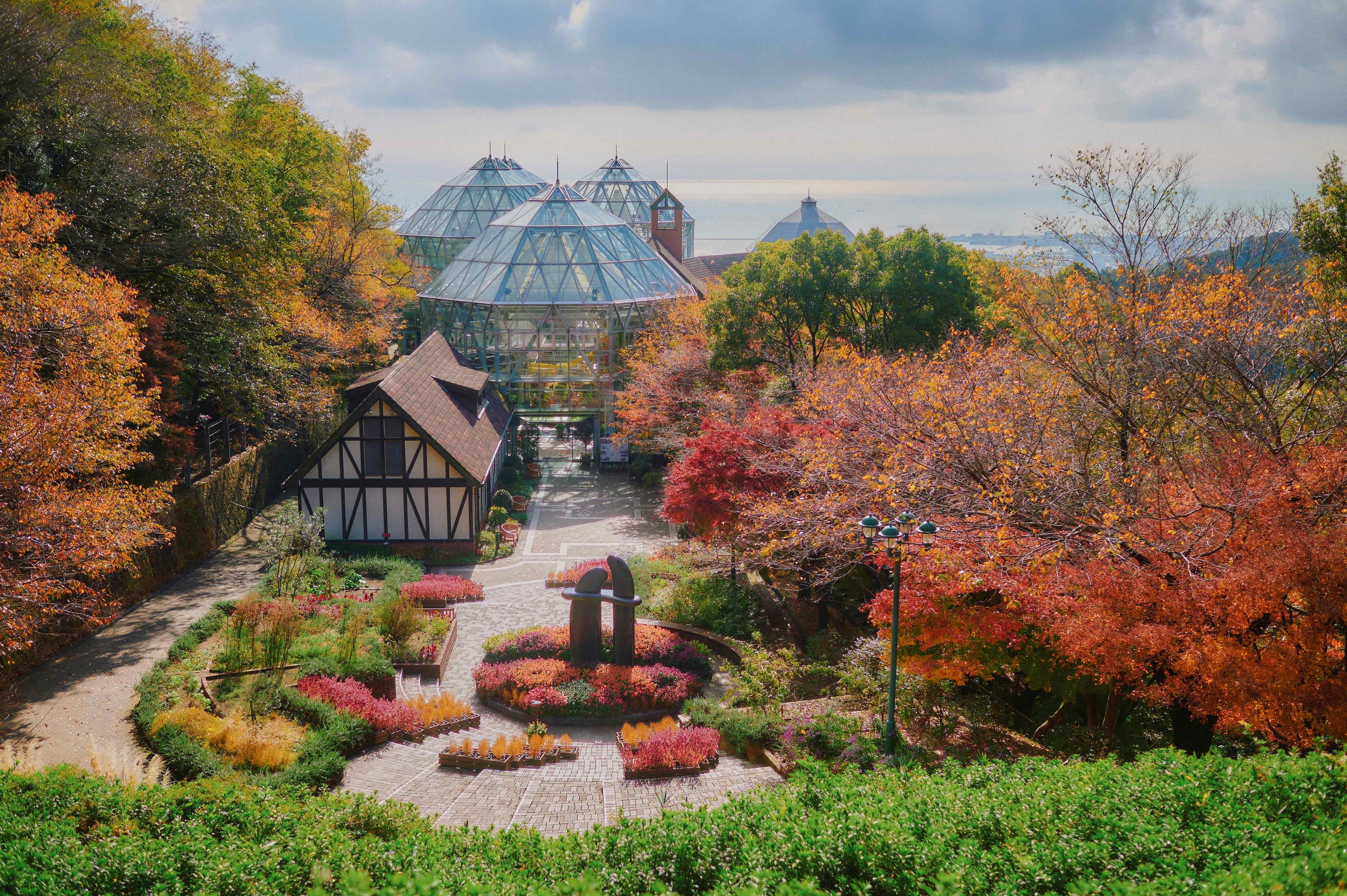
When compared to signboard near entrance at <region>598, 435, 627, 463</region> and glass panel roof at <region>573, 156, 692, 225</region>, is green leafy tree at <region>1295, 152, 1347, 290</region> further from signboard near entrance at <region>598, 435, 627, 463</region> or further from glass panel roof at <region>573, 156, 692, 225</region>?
glass panel roof at <region>573, 156, 692, 225</region>

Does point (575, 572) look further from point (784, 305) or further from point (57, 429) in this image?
point (57, 429)

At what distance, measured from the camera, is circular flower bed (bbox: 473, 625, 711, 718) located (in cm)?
1655

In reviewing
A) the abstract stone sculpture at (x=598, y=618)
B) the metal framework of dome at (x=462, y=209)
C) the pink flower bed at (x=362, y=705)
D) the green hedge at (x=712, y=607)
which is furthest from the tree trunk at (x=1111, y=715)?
the metal framework of dome at (x=462, y=209)

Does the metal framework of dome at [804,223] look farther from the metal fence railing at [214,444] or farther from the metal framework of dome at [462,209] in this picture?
the metal fence railing at [214,444]

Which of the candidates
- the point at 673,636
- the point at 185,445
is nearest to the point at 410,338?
the point at 185,445

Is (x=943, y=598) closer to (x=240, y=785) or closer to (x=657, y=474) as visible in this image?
(x=240, y=785)

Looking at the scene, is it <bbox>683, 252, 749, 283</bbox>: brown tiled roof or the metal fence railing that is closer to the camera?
the metal fence railing

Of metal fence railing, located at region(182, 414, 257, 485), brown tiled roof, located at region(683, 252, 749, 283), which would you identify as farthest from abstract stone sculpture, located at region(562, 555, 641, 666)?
brown tiled roof, located at region(683, 252, 749, 283)

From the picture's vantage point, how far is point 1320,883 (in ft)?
21.5

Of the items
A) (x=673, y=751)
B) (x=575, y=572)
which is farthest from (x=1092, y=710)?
(x=575, y=572)

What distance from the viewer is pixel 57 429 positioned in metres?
14.7

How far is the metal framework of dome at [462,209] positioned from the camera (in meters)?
52.2

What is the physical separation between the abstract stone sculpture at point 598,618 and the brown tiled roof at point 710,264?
30.0 m

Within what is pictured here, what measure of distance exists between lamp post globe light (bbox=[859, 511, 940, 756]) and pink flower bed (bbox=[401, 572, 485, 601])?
1211 cm
